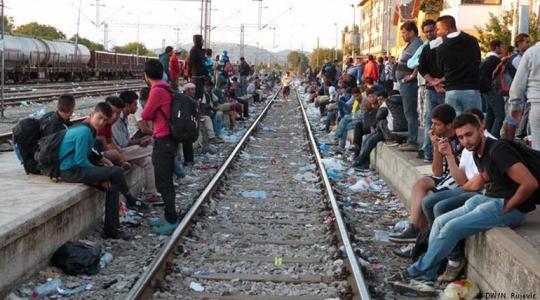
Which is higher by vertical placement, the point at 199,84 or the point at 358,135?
the point at 199,84

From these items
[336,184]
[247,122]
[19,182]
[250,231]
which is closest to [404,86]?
[336,184]

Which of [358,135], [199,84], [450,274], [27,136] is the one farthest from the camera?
[199,84]

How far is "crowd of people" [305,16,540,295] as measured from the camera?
547 cm

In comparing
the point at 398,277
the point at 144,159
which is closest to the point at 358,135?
the point at 144,159

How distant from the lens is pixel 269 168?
12.6m

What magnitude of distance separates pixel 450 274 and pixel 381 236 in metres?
1.69

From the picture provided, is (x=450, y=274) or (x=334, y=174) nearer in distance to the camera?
(x=450, y=274)

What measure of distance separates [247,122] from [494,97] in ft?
38.7

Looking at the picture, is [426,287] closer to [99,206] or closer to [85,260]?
[85,260]

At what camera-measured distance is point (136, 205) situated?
862cm

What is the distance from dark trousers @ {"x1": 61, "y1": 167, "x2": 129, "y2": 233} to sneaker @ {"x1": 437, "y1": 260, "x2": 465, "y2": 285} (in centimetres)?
336

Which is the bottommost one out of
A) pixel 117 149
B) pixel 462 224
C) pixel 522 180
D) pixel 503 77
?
pixel 462 224

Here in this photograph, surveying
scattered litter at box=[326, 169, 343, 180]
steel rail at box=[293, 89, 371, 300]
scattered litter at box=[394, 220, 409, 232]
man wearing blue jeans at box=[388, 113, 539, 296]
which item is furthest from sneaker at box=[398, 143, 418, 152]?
man wearing blue jeans at box=[388, 113, 539, 296]

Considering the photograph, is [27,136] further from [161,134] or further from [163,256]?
[163,256]
